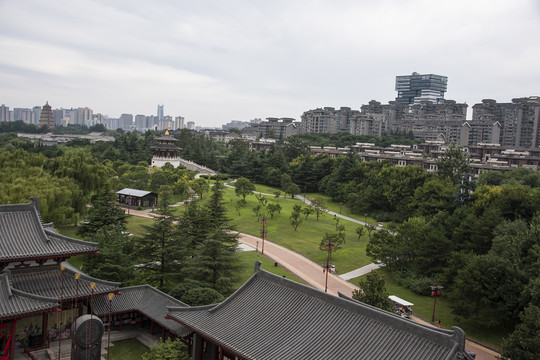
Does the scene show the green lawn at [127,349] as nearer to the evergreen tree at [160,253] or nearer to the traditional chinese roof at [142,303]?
the traditional chinese roof at [142,303]

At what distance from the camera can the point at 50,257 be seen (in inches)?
759

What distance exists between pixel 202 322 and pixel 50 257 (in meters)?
7.62

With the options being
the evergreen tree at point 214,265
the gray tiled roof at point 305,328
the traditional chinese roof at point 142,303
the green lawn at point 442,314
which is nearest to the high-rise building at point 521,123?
the green lawn at point 442,314

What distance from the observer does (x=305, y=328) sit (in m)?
15.1

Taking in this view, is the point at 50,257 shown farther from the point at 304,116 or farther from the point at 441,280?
the point at 304,116

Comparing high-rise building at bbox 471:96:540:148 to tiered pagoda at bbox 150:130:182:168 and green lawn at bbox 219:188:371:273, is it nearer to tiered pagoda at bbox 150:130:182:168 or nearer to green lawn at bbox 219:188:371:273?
green lawn at bbox 219:188:371:273

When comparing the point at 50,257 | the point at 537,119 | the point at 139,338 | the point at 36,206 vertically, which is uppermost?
the point at 537,119

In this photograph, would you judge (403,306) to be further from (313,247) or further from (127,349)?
(127,349)

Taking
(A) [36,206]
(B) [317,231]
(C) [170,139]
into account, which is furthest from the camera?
(C) [170,139]

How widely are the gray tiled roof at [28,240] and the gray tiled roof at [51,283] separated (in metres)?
1.12

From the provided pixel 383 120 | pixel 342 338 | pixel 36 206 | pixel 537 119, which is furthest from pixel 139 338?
pixel 383 120

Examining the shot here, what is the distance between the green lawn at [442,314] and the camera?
25.5m

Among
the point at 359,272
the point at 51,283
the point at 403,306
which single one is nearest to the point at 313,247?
the point at 359,272

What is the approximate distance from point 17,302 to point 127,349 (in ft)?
17.8
